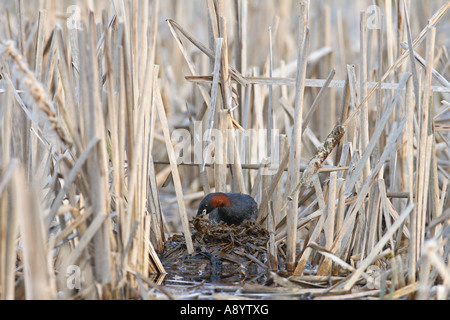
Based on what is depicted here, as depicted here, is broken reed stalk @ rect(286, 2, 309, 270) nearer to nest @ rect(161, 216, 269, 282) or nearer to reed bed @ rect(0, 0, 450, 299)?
reed bed @ rect(0, 0, 450, 299)

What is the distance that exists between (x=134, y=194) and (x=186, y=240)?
98cm

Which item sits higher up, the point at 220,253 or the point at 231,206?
the point at 231,206

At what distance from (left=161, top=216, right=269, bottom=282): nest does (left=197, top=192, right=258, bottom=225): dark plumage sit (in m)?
0.08

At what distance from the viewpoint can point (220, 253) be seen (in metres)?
3.71

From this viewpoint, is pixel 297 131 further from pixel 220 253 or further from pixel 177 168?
pixel 220 253

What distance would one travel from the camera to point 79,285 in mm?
2883

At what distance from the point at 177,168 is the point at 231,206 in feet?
1.99

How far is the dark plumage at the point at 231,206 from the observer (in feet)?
13.4

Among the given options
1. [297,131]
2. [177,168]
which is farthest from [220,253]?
[297,131]

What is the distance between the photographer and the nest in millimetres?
3578

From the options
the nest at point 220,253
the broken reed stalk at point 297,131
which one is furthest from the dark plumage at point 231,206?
the broken reed stalk at point 297,131

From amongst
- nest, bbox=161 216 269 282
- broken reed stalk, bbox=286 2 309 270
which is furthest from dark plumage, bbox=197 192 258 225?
broken reed stalk, bbox=286 2 309 270

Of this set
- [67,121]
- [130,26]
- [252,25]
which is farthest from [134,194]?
[252,25]

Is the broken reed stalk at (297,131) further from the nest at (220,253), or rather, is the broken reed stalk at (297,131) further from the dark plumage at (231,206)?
the dark plumage at (231,206)
